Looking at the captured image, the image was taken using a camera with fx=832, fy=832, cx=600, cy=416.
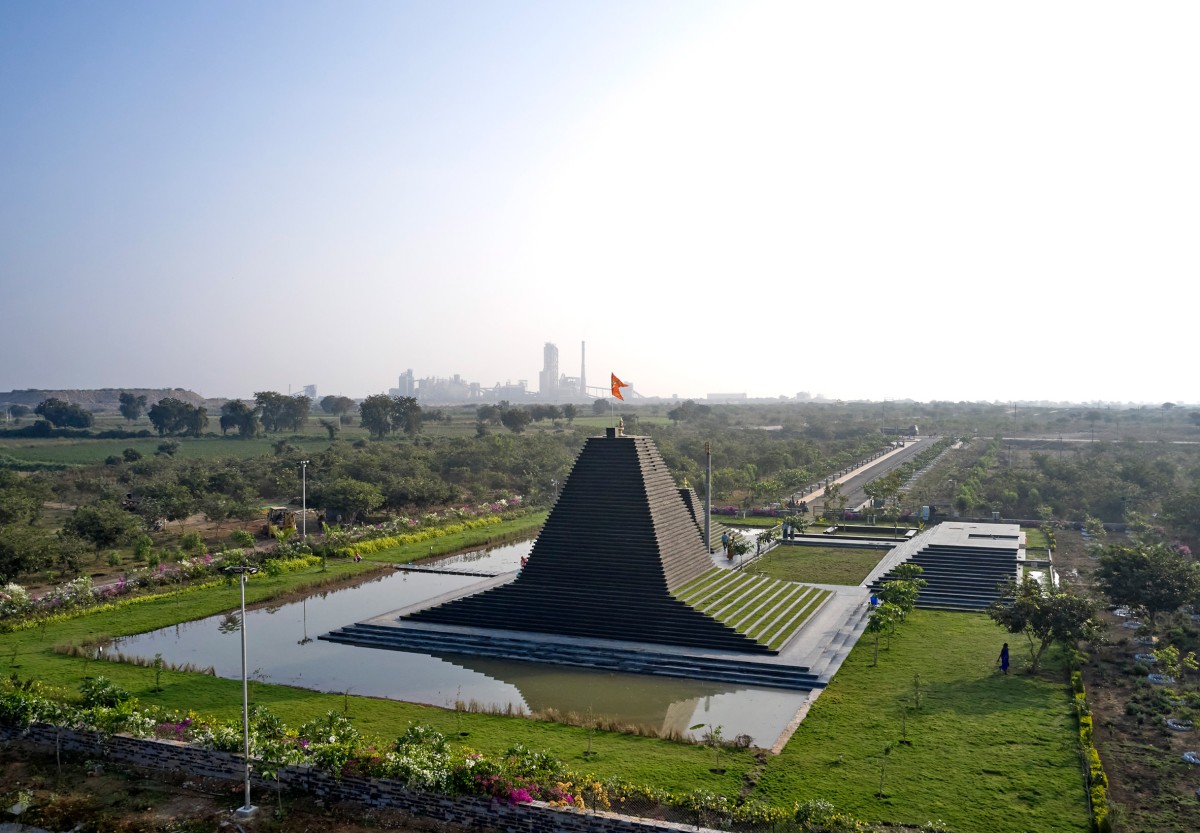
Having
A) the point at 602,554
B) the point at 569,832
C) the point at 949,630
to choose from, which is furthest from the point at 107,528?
the point at 949,630

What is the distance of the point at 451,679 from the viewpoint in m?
20.6

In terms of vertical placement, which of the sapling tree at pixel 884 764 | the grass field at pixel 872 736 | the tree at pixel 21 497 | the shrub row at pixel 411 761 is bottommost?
the grass field at pixel 872 736

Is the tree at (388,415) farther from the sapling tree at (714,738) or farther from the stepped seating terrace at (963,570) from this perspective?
the sapling tree at (714,738)

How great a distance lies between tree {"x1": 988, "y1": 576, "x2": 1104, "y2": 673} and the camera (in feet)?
67.2

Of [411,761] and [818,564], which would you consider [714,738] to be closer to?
[411,761]

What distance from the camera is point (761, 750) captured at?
52.1ft

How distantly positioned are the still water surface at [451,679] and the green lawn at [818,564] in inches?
494

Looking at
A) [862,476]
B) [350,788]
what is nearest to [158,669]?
[350,788]

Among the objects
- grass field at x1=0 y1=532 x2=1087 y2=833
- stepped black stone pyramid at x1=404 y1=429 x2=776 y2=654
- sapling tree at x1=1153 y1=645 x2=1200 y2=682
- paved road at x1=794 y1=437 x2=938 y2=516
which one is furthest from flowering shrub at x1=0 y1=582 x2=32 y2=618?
paved road at x1=794 y1=437 x2=938 y2=516

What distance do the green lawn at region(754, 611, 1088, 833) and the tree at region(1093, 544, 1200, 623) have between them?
439 centimetres

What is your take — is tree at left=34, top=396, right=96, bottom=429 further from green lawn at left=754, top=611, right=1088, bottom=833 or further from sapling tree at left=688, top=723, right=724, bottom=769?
green lawn at left=754, top=611, right=1088, bottom=833

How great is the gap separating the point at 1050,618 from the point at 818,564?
48.3 feet

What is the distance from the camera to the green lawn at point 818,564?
1267 inches

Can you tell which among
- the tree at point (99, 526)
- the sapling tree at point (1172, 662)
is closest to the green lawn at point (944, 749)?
the sapling tree at point (1172, 662)
